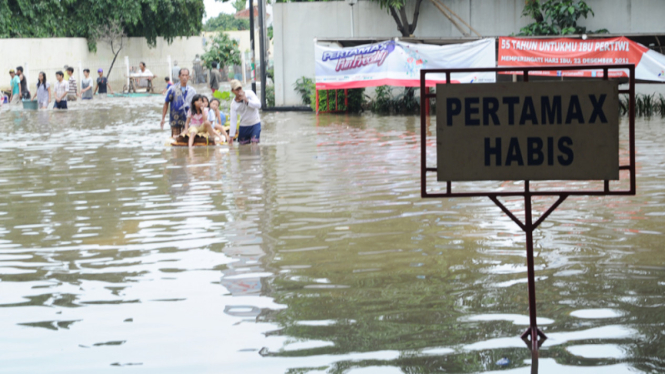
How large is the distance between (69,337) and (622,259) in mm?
4202

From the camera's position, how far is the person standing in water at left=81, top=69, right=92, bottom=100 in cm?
3292

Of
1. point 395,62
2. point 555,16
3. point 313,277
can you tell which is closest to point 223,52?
point 395,62

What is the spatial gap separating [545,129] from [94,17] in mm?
42274

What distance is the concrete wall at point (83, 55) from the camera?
3722 cm

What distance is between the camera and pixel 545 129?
448 cm

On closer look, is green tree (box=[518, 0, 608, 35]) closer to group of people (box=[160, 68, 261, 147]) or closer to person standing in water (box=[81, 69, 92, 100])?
group of people (box=[160, 68, 261, 147])

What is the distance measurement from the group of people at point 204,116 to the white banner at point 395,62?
6.77m

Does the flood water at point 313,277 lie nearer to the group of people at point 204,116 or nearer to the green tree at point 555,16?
the group of people at point 204,116

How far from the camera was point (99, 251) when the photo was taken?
7.22 meters

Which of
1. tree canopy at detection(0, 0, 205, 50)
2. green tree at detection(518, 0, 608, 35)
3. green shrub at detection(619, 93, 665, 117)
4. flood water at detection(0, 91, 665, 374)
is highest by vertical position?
tree canopy at detection(0, 0, 205, 50)

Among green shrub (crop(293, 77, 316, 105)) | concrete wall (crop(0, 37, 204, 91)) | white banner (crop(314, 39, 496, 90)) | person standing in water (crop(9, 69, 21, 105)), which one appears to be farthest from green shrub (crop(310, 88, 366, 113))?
concrete wall (crop(0, 37, 204, 91))

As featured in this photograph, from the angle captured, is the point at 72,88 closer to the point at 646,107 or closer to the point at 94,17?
the point at 94,17

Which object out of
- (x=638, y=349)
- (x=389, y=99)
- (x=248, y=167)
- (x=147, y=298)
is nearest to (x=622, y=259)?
(x=638, y=349)

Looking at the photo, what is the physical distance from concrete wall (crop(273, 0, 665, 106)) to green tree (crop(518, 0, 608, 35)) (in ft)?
2.08
